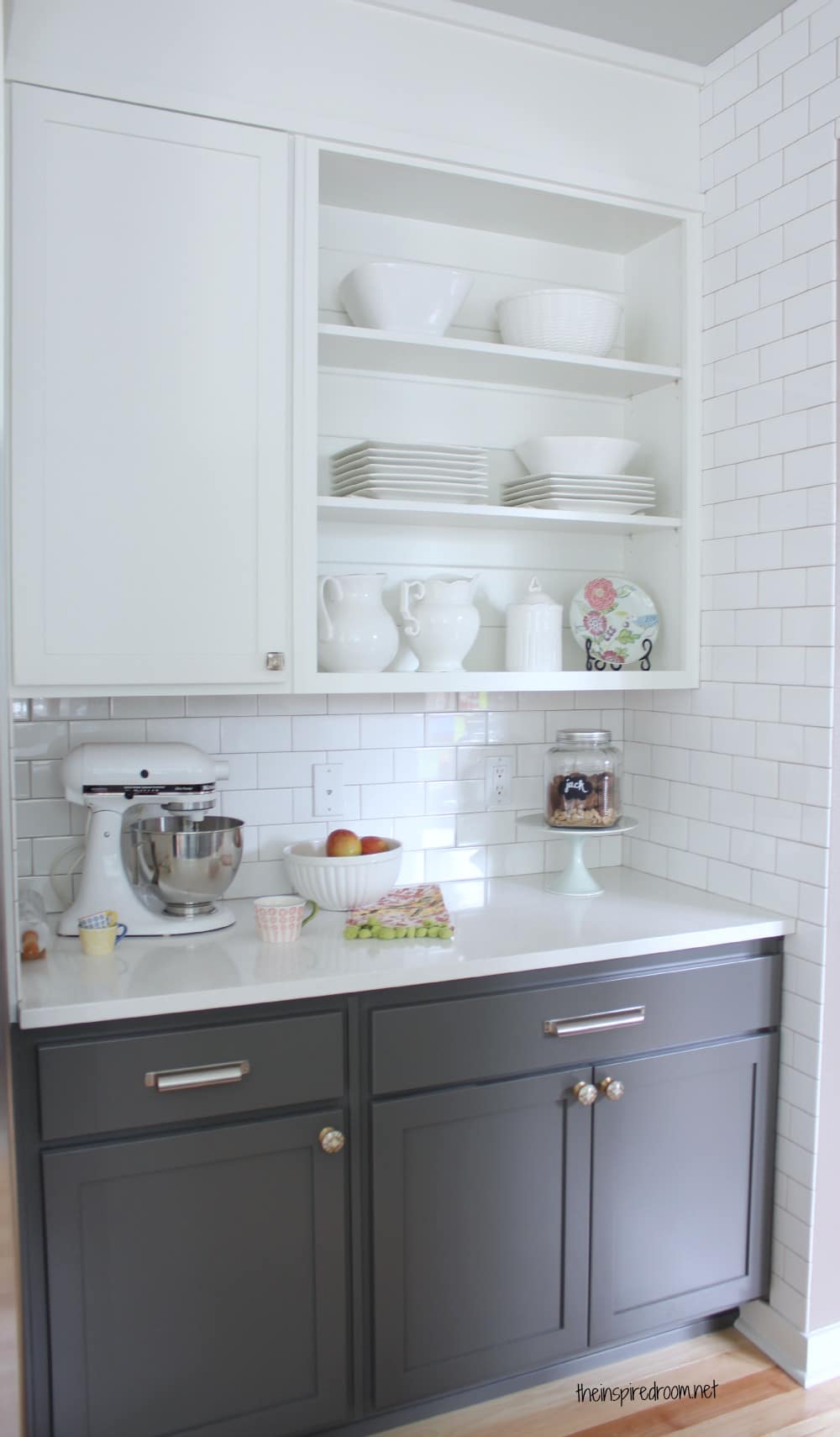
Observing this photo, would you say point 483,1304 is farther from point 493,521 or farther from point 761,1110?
point 493,521

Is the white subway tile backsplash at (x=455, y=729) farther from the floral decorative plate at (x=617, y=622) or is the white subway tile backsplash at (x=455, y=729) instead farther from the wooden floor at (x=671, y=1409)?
the wooden floor at (x=671, y=1409)

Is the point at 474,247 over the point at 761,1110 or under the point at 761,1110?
over

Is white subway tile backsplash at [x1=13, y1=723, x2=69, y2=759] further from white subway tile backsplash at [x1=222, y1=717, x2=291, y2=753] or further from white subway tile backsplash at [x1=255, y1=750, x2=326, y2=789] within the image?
white subway tile backsplash at [x1=255, y1=750, x2=326, y2=789]

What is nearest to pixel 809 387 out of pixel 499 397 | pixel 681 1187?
pixel 499 397

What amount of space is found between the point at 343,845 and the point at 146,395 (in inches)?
36.3

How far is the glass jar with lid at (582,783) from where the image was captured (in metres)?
2.27

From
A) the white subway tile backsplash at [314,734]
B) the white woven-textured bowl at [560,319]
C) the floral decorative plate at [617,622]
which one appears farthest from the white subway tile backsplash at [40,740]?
the white woven-textured bowl at [560,319]

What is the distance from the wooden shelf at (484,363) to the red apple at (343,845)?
0.97 m

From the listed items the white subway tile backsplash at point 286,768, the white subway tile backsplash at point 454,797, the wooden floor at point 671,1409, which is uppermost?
the white subway tile backsplash at point 286,768

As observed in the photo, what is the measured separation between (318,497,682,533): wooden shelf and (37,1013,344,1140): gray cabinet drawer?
0.95 m

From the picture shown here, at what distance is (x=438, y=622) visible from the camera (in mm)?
2143

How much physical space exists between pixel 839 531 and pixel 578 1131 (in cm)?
123

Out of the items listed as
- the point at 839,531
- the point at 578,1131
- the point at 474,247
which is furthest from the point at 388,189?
the point at 578,1131

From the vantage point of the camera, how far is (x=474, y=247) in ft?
7.74
